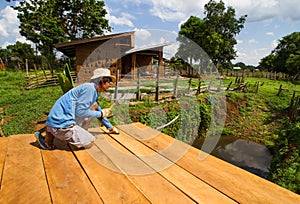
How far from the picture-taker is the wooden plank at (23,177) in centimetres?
126

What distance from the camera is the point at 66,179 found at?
1.48 metres

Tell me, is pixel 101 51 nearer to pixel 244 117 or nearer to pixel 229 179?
pixel 244 117

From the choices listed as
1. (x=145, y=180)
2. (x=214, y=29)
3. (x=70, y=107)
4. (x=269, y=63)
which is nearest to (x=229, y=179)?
(x=145, y=180)

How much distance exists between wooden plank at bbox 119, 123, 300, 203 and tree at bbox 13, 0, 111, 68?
62.9 feet

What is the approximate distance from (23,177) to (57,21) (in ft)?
69.4

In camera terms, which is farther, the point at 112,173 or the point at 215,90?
the point at 215,90

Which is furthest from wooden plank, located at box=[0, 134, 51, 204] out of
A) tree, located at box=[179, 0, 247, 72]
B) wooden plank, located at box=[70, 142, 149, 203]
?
tree, located at box=[179, 0, 247, 72]

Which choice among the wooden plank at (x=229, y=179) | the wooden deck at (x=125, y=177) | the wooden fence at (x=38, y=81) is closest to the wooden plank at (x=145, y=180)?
the wooden deck at (x=125, y=177)

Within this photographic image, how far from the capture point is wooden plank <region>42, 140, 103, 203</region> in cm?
127

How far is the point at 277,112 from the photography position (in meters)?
11.1

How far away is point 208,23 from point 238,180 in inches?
1094

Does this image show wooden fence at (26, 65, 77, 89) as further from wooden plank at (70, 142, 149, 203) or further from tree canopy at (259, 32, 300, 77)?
tree canopy at (259, 32, 300, 77)

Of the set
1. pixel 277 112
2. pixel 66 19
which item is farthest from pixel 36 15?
pixel 277 112

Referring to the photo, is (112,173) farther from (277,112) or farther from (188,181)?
(277,112)
